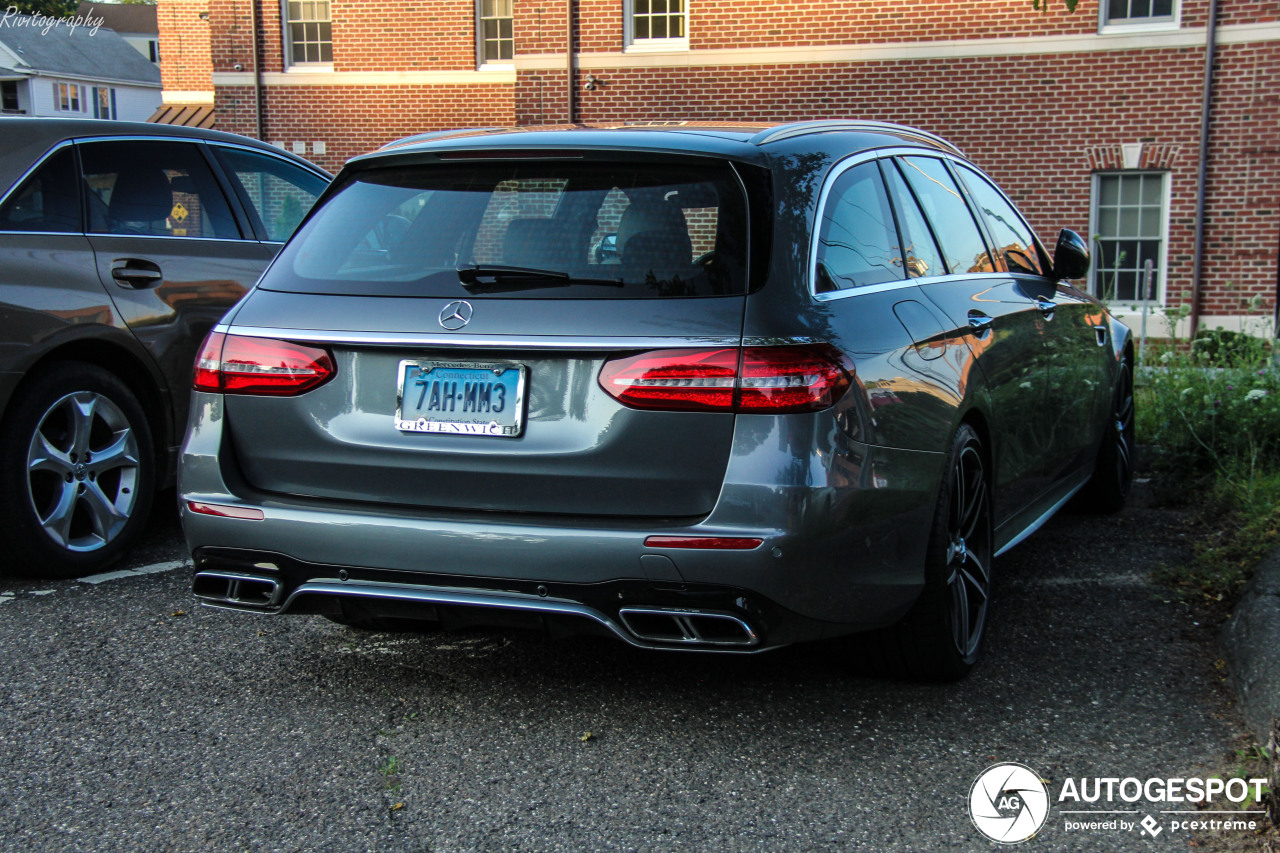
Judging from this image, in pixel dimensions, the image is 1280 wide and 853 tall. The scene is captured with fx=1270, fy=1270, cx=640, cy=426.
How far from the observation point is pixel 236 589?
3527 millimetres

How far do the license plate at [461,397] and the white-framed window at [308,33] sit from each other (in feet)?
70.1

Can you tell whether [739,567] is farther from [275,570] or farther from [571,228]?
[275,570]

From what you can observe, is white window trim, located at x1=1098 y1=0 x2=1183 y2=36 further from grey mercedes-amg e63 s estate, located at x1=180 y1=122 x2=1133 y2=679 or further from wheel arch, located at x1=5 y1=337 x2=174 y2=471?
wheel arch, located at x1=5 y1=337 x2=174 y2=471

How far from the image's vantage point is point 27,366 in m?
4.89

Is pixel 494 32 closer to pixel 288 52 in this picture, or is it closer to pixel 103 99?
pixel 288 52

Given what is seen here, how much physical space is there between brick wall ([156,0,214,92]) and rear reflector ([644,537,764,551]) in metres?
29.9

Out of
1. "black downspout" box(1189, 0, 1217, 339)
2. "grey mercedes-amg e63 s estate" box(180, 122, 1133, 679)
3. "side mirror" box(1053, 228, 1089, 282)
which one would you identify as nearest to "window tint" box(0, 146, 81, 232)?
"grey mercedes-amg e63 s estate" box(180, 122, 1133, 679)

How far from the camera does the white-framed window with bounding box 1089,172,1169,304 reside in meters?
17.1

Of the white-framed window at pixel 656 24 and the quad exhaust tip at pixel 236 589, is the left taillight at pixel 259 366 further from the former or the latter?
the white-framed window at pixel 656 24

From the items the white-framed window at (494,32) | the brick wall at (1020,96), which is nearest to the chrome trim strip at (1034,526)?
the brick wall at (1020,96)

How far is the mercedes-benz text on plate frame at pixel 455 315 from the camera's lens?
10.8 feet

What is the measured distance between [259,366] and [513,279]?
766 millimetres

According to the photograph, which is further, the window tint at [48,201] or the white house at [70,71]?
the white house at [70,71]

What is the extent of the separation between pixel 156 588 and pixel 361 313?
2.23 metres
